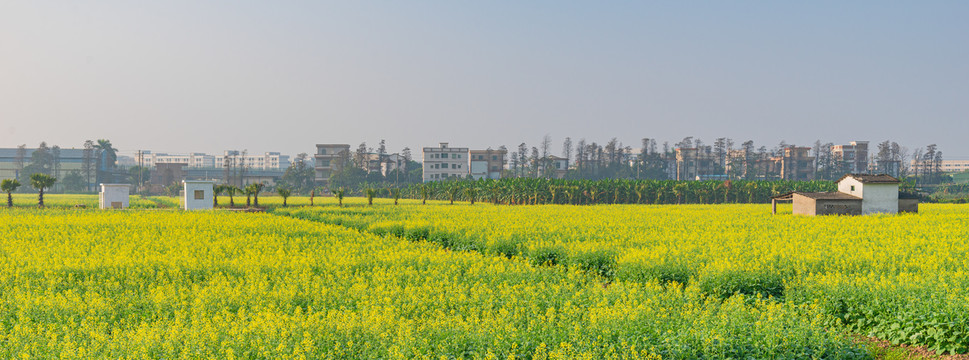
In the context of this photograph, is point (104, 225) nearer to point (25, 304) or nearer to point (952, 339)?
point (25, 304)

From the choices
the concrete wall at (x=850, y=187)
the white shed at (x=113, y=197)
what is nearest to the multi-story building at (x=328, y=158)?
the white shed at (x=113, y=197)

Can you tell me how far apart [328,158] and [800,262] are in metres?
139

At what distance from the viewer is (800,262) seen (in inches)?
632

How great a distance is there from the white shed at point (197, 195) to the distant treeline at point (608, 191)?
29.2 m

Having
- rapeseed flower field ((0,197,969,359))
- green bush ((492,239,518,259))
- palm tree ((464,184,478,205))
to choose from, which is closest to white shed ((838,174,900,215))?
rapeseed flower field ((0,197,969,359))

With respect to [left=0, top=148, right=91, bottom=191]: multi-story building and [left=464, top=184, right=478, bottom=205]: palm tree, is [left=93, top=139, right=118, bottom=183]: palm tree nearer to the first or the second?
[left=0, top=148, right=91, bottom=191]: multi-story building

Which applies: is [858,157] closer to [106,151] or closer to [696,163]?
[696,163]

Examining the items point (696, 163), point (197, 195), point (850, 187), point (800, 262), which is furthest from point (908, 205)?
point (696, 163)

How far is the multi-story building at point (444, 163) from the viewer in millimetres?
142125

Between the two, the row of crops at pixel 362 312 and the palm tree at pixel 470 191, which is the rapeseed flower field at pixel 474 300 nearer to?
A: the row of crops at pixel 362 312

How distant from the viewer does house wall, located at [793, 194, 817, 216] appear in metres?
39.3

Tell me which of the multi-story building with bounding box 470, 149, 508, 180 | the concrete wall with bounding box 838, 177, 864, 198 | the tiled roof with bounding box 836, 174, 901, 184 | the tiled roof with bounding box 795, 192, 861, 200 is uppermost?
the multi-story building with bounding box 470, 149, 508, 180

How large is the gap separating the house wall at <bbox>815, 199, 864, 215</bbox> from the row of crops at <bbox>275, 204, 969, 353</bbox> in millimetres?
7533

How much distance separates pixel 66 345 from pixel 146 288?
18.8 feet
